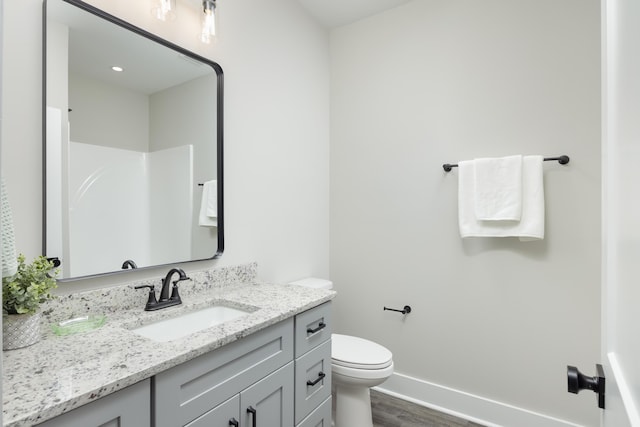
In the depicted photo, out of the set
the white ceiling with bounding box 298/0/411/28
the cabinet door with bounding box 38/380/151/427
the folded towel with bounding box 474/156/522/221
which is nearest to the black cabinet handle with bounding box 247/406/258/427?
the cabinet door with bounding box 38/380/151/427

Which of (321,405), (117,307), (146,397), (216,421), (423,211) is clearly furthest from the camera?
(423,211)

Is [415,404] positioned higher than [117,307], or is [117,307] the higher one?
[117,307]

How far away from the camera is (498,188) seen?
Answer: 6.19 ft

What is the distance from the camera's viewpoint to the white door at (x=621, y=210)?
1.58 feet

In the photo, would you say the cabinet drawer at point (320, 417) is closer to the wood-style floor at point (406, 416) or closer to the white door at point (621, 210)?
the wood-style floor at point (406, 416)

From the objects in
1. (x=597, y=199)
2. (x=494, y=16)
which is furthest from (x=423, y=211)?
(x=494, y=16)

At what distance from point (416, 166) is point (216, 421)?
185 centimetres

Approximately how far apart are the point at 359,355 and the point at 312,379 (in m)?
0.42

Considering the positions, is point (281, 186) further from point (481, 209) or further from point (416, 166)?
point (481, 209)

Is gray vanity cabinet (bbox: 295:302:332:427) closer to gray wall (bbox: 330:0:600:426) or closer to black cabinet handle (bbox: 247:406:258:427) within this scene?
black cabinet handle (bbox: 247:406:258:427)

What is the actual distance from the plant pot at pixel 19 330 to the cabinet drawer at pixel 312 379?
89 cm

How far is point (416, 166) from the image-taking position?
2.25m

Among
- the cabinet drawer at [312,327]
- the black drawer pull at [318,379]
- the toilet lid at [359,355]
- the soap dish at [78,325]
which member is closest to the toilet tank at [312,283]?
the toilet lid at [359,355]

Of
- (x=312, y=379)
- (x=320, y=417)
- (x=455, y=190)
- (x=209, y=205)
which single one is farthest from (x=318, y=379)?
(x=455, y=190)
